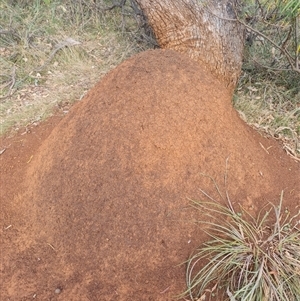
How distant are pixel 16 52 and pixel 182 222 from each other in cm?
277

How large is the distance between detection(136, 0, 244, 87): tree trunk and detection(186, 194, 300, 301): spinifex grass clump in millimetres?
1198

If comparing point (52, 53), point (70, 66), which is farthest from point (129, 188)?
point (52, 53)

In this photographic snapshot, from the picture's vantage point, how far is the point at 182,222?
7.01 ft

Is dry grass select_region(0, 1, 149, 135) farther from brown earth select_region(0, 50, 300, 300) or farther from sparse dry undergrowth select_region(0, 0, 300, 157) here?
brown earth select_region(0, 50, 300, 300)

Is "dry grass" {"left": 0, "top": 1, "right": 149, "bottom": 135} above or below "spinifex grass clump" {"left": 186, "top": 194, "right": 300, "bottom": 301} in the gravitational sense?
above

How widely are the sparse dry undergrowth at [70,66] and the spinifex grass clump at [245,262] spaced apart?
0.91m

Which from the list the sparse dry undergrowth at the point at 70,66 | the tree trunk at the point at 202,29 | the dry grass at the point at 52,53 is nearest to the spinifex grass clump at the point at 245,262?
the sparse dry undergrowth at the point at 70,66

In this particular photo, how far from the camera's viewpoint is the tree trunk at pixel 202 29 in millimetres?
2877

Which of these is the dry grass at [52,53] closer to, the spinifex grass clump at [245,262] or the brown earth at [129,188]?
the brown earth at [129,188]

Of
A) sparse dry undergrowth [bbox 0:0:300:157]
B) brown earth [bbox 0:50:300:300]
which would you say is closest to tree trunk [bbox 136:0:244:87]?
sparse dry undergrowth [bbox 0:0:300:157]

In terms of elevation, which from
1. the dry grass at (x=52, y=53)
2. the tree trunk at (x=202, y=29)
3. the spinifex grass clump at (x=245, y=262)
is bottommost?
the spinifex grass clump at (x=245, y=262)

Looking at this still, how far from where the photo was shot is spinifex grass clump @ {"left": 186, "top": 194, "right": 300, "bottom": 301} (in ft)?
6.21

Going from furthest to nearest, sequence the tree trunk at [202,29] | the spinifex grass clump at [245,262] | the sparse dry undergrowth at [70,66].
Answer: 1. the sparse dry undergrowth at [70,66]
2. the tree trunk at [202,29]
3. the spinifex grass clump at [245,262]

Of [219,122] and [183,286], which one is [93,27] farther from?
[183,286]
